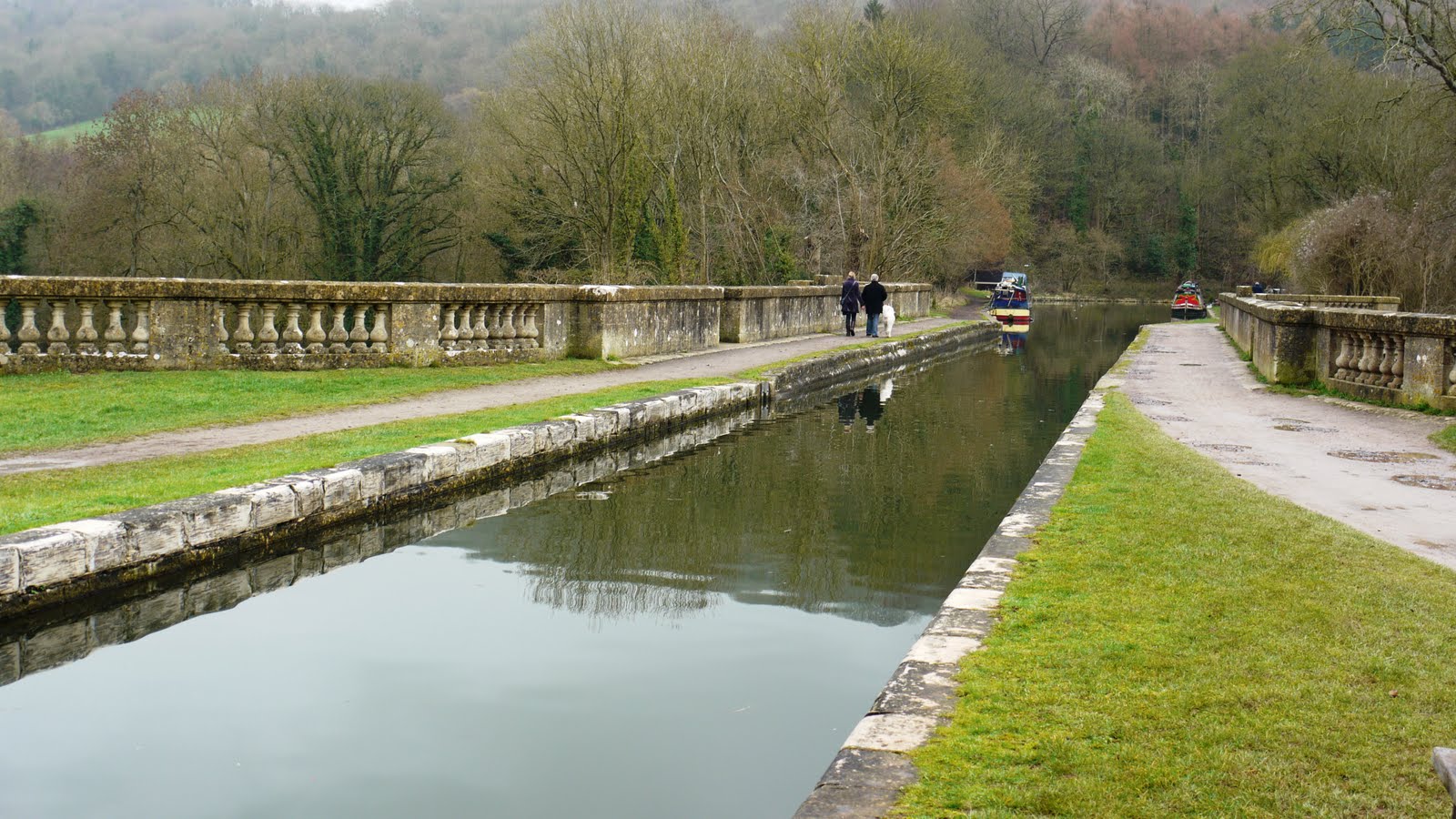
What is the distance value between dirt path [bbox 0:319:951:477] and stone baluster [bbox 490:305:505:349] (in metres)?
1.27

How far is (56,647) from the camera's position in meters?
5.63

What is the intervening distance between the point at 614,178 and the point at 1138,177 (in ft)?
203

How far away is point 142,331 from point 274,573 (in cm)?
734

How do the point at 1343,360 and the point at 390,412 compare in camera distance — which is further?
the point at 1343,360

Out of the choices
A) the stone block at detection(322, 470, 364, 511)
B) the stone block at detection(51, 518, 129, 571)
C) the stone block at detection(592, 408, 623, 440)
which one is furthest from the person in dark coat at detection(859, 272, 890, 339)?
the stone block at detection(51, 518, 129, 571)

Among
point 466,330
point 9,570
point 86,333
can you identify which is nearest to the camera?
point 9,570

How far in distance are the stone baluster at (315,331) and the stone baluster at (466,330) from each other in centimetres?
193

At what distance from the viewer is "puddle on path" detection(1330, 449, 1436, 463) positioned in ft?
32.3

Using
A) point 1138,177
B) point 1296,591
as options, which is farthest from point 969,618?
point 1138,177

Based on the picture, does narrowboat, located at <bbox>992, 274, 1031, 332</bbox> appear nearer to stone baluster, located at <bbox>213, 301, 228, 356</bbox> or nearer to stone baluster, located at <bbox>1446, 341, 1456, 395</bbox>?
stone baluster, located at <bbox>1446, 341, 1456, 395</bbox>

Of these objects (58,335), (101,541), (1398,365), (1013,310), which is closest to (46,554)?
(101,541)

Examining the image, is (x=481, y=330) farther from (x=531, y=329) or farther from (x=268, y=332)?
(x=268, y=332)

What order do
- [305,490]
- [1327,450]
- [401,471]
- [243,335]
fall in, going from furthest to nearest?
1. [243,335]
2. [1327,450]
3. [401,471]
4. [305,490]

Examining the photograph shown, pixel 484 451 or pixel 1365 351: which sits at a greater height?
pixel 1365 351
